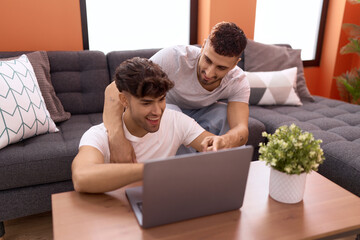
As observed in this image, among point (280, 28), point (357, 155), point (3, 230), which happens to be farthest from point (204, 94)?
point (280, 28)

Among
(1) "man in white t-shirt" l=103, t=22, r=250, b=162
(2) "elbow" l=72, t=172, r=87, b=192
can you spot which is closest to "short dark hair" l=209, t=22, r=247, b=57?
(1) "man in white t-shirt" l=103, t=22, r=250, b=162

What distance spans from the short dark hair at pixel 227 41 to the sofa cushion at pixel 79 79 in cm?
114

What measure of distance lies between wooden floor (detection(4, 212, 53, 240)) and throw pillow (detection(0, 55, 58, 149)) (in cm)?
49

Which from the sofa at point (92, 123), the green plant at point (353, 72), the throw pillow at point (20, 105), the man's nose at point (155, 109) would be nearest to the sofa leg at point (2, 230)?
the sofa at point (92, 123)

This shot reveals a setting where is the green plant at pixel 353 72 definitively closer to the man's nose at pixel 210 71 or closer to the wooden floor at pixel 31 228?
the wooden floor at pixel 31 228

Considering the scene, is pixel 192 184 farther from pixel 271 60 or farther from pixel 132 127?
pixel 271 60

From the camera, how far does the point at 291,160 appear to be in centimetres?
94

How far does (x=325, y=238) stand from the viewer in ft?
2.85

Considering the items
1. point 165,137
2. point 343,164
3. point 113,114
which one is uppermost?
point 113,114

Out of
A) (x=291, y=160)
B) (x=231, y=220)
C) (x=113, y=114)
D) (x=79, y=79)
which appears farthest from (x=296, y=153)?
(x=79, y=79)

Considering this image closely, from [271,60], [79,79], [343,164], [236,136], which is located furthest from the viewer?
[271,60]

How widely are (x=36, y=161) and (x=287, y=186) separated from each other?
1205 millimetres

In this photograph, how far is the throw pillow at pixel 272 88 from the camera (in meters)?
2.47

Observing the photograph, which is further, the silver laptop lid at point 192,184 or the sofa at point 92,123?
the sofa at point 92,123
